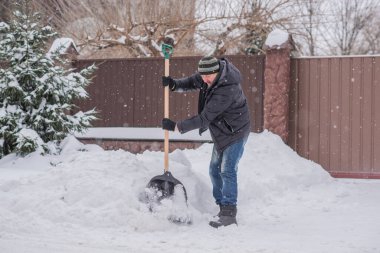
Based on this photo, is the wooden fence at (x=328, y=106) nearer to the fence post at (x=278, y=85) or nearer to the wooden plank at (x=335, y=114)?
the wooden plank at (x=335, y=114)

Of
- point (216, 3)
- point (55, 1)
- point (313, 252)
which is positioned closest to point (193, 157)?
point (313, 252)

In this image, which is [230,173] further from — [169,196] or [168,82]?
[168,82]

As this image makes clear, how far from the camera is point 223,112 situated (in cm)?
509

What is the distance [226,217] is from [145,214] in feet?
2.60

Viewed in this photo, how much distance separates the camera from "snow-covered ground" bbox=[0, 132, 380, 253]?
13.7ft

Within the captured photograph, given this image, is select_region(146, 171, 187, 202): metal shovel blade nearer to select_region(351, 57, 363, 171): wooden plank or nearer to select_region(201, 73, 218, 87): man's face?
select_region(201, 73, 218, 87): man's face

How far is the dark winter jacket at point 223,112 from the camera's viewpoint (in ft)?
16.3

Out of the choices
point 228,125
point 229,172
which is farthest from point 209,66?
point 229,172

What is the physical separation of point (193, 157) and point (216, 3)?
19.9 ft

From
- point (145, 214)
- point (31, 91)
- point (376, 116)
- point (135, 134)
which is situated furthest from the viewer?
point (135, 134)

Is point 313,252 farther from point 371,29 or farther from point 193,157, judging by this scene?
point 371,29

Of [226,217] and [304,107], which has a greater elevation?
[304,107]

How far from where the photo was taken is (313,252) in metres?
4.01

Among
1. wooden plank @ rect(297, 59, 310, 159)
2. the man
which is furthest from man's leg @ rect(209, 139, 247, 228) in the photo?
wooden plank @ rect(297, 59, 310, 159)
